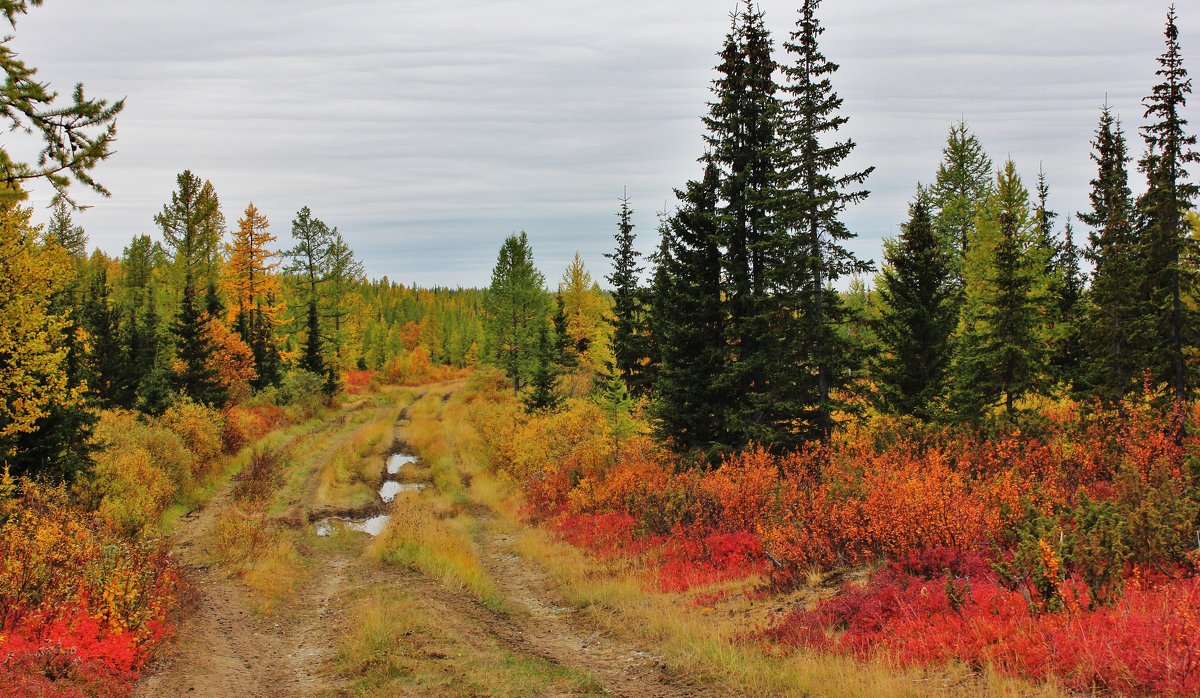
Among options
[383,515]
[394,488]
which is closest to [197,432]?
[394,488]

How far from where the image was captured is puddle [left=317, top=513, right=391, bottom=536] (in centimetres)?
2071

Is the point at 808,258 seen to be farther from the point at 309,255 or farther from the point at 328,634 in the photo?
the point at 309,255

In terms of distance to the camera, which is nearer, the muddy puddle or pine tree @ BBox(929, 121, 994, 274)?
the muddy puddle

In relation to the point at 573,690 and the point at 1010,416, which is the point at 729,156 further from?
the point at 573,690

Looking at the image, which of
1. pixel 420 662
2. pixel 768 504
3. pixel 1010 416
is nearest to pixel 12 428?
pixel 420 662

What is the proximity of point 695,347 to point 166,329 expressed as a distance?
40474 mm

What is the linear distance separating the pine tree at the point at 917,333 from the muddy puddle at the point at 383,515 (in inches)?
663

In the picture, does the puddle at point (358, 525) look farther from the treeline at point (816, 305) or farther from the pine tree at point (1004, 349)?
the pine tree at point (1004, 349)

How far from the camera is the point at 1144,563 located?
8430 mm

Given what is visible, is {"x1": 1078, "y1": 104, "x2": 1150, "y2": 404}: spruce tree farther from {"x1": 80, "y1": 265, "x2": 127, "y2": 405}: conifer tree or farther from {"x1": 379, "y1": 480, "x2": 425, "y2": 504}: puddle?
{"x1": 80, "y1": 265, "x2": 127, "y2": 405}: conifer tree

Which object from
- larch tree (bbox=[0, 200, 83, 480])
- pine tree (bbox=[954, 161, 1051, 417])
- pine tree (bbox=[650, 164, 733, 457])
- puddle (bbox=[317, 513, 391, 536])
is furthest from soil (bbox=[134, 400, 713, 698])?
pine tree (bbox=[954, 161, 1051, 417])

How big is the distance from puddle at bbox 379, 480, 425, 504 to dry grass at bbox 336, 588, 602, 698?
14744 mm

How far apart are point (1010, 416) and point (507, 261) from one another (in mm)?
34430

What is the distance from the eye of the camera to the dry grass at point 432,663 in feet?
29.5
